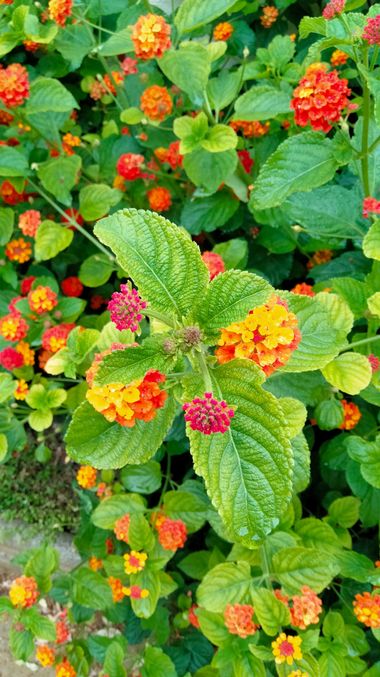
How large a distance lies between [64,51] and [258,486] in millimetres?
1842

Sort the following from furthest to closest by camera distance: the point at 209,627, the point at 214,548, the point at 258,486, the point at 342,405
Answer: the point at 214,548, the point at 342,405, the point at 209,627, the point at 258,486

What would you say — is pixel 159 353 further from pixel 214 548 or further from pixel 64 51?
pixel 64 51

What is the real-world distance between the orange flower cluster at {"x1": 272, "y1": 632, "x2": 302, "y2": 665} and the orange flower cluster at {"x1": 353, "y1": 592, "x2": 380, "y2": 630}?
0.21m

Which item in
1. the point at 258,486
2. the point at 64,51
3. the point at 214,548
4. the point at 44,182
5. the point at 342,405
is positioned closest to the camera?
the point at 258,486

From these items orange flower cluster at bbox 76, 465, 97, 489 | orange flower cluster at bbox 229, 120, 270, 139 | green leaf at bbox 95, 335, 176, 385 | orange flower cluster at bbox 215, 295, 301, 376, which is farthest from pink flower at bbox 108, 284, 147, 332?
orange flower cluster at bbox 229, 120, 270, 139

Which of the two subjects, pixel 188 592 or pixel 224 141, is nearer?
pixel 224 141

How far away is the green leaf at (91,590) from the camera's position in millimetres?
1757

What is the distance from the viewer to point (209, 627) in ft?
5.02

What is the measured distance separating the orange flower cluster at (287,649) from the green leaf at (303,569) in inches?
4.6

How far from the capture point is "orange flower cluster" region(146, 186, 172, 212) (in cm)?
206

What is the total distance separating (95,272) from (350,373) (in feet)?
3.78

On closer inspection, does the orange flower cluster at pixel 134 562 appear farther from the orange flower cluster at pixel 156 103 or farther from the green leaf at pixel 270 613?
the orange flower cluster at pixel 156 103

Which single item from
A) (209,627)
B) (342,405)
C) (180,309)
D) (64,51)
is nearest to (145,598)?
(209,627)

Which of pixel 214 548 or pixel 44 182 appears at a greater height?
pixel 44 182
